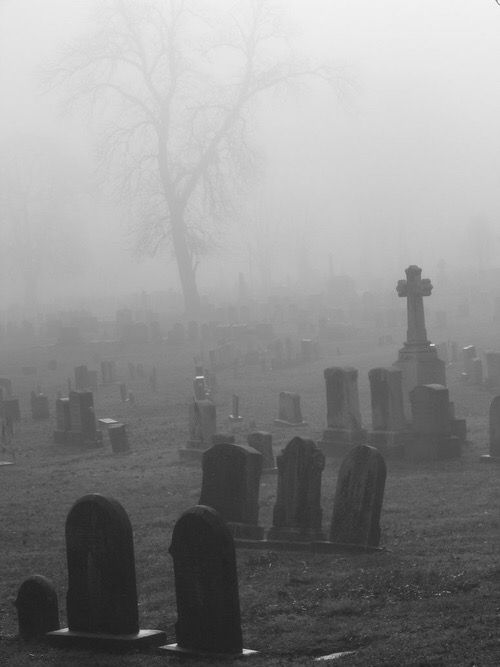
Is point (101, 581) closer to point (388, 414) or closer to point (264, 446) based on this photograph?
point (264, 446)

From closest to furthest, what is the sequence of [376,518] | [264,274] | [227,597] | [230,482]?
1. [227,597]
2. [376,518]
3. [230,482]
4. [264,274]

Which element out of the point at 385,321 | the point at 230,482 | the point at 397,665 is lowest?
the point at 397,665

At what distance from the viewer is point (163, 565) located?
10.8 m

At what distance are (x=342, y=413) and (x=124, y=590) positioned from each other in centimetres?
1040

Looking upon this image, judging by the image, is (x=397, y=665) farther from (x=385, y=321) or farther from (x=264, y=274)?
(x=264, y=274)

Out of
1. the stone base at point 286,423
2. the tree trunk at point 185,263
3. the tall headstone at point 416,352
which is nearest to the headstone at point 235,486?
the tall headstone at point 416,352

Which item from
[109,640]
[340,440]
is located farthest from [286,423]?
[109,640]

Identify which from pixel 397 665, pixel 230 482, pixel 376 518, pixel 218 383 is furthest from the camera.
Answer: pixel 218 383

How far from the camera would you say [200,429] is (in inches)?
733

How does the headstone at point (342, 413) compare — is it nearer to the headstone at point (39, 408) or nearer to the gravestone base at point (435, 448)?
the gravestone base at point (435, 448)

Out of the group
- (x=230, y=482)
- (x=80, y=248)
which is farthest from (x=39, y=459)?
(x=80, y=248)

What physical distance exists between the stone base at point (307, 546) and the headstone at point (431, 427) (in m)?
5.90

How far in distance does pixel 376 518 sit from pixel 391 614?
2.27 meters

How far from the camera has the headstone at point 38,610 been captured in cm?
836
